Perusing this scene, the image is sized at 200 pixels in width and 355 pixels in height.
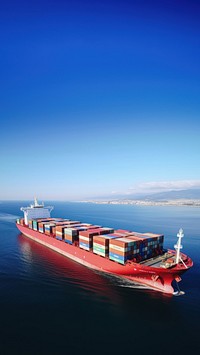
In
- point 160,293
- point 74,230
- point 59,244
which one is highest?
point 74,230

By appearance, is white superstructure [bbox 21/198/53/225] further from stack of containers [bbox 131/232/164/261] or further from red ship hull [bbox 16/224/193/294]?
stack of containers [bbox 131/232/164/261]

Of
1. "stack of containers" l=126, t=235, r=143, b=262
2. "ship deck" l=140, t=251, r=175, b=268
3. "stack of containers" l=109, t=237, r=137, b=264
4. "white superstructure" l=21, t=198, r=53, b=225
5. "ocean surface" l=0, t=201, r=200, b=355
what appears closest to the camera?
"ocean surface" l=0, t=201, r=200, b=355

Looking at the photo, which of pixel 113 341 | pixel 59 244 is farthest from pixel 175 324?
pixel 59 244

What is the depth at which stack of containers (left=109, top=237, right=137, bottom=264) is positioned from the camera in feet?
90.1

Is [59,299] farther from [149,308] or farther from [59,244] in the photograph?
[59,244]

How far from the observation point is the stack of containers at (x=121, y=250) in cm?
2745

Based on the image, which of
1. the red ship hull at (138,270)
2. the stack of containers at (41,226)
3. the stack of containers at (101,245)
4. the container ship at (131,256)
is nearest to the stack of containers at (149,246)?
the container ship at (131,256)

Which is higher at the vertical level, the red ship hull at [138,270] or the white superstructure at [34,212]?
the white superstructure at [34,212]

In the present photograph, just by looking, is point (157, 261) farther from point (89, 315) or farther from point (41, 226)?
point (41, 226)

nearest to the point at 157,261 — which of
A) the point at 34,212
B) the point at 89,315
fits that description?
the point at 89,315

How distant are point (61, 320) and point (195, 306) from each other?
16.4m

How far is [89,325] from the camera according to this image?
1902 cm

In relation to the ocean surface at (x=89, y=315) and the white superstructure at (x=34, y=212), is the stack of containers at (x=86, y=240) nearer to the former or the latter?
the ocean surface at (x=89, y=315)

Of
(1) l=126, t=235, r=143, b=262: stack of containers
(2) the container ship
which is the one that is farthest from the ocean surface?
(1) l=126, t=235, r=143, b=262: stack of containers
